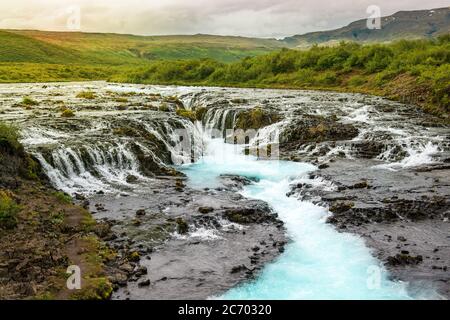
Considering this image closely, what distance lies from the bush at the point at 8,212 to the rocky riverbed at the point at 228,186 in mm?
3258

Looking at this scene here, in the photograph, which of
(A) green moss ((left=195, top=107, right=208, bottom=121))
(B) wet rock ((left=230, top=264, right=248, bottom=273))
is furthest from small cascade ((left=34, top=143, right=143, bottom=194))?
(A) green moss ((left=195, top=107, right=208, bottom=121))

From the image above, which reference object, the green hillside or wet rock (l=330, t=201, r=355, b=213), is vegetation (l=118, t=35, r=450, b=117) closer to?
wet rock (l=330, t=201, r=355, b=213)

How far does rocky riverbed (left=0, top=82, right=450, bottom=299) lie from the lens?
50.7ft

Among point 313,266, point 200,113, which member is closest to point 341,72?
point 200,113

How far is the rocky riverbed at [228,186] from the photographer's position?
15461 mm

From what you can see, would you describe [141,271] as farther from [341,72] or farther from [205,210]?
[341,72]

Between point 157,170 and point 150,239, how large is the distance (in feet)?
34.2

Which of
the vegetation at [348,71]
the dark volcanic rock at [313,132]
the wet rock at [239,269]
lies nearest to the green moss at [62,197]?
the wet rock at [239,269]

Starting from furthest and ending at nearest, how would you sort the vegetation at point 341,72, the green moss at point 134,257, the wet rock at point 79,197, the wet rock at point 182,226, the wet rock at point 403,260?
the vegetation at point 341,72
the wet rock at point 79,197
the wet rock at point 182,226
the green moss at point 134,257
the wet rock at point 403,260

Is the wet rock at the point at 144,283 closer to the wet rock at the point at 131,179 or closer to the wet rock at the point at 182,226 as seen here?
the wet rock at the point at 182,226

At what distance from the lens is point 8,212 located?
17.0 meters

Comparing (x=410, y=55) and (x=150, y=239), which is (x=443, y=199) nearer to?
(x=150, y=239)

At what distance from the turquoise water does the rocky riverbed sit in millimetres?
469
